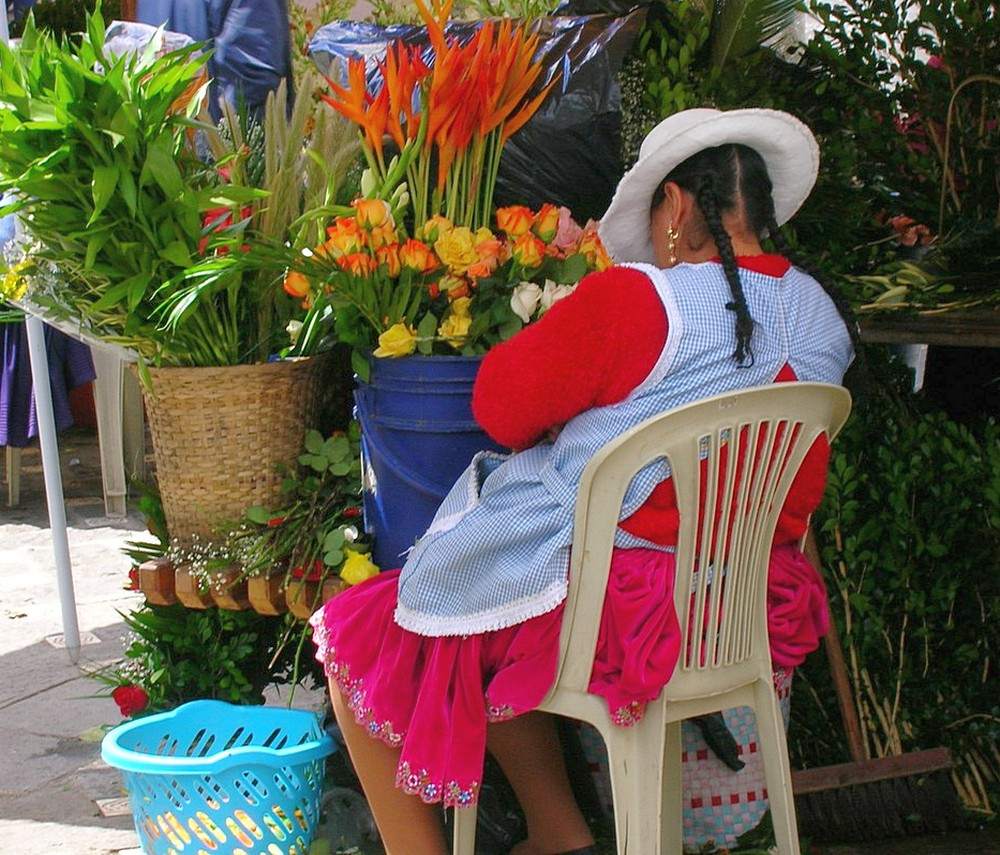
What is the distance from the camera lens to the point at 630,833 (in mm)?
1824

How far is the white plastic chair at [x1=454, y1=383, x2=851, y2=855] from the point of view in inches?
69.7

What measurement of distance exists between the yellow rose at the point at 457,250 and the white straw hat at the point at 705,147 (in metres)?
0.23

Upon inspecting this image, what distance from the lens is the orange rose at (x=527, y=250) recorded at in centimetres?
222

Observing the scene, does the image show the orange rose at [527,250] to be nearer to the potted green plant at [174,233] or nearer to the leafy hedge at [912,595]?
the potted green plant at [174,233]

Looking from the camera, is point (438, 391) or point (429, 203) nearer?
point (438, 391)

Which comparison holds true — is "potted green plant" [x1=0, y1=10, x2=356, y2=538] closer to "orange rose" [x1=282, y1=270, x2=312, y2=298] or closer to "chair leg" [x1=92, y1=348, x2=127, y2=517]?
"orange rose" [x1=282, y1=270, x2=312, y2=298]

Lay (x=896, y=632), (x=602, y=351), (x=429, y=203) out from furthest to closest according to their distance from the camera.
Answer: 1. (x=896, y=632)
2. (x=429, y=203)
3. (x=602, y=351)

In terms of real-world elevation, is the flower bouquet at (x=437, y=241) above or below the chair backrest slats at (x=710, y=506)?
above

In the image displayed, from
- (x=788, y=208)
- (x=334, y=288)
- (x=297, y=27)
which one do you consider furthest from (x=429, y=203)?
(x=297, y=27)

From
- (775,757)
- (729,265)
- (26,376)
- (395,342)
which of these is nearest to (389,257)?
(395,342)

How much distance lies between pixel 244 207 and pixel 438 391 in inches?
22.3

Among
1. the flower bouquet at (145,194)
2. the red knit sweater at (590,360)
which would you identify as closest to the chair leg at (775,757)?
the red knit sweater at (590,360)

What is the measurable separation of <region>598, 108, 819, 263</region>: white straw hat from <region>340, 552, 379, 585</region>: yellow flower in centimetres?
71

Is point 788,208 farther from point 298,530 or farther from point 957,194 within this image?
point 298,530
